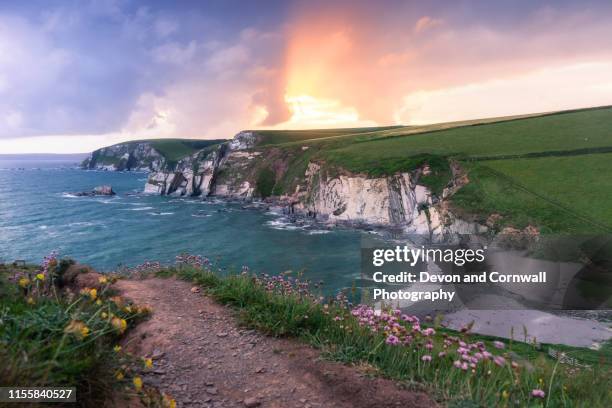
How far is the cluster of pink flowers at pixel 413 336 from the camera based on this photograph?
5.30 metres

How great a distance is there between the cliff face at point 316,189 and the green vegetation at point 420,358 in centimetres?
4520

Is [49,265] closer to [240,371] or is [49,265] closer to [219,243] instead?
[240,371]

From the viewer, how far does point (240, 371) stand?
18.9ft

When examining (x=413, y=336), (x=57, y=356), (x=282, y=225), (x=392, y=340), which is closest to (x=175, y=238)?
(x=282, y=225)

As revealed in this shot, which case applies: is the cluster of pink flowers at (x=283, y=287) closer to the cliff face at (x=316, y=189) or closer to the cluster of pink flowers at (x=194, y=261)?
the cluster of pink flowers at (x=194, y=261)

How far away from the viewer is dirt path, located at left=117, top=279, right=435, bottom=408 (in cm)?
490

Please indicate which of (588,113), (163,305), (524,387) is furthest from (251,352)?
(588,113)

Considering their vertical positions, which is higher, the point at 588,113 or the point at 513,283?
the point at 588,113

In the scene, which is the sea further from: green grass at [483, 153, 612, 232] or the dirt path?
green grass at [483, 153, 612, 232]

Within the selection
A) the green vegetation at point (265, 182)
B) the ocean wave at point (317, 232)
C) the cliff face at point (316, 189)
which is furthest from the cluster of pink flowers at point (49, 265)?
the green vegetation at point (265, 182)

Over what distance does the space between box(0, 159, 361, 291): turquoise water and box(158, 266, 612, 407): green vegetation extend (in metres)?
23.2

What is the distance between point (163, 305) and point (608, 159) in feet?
227

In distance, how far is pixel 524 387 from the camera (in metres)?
5.09

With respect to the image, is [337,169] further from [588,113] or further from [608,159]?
[588,113]
